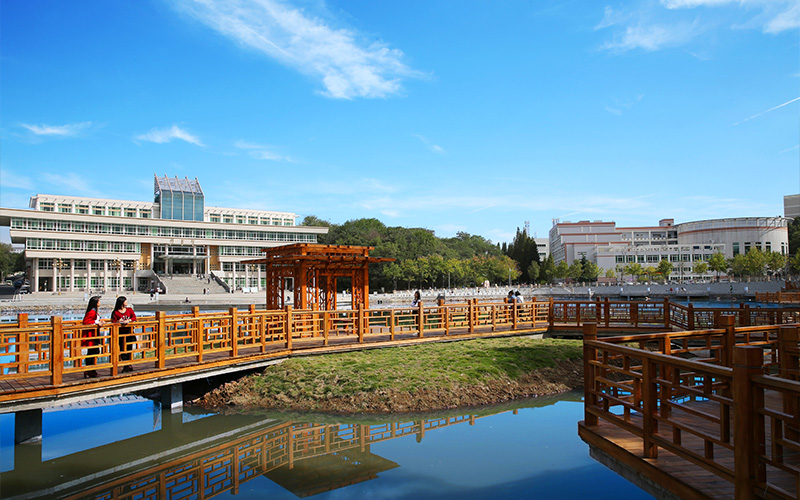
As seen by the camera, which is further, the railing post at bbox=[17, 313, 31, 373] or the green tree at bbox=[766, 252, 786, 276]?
the green tree at bbox=[766, 252, 786, 276]

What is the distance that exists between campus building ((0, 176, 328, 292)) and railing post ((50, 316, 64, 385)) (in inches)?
2304

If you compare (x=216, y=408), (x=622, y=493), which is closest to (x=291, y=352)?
(x=216, y=408)

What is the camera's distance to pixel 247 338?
38.9 ft

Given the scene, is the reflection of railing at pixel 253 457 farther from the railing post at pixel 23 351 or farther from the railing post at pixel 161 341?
the railing post at pixel 23 351

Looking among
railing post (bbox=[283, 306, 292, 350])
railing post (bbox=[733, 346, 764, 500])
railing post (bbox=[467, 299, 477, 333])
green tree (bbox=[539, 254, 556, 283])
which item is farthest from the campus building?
railing post (bbox=[733, 346, 764, 500])

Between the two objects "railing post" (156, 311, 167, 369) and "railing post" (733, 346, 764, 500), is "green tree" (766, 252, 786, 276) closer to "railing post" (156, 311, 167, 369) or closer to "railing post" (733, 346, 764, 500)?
"railing post" (156, 311, 167, 369)

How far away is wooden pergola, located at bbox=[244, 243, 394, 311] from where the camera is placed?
1564 cm

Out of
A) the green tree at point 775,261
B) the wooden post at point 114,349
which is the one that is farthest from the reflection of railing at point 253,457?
the green tree at point 775,261

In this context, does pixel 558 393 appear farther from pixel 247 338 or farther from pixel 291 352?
pixel 247 338

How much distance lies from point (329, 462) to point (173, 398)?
4.42 m

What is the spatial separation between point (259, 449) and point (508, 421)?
182 inches

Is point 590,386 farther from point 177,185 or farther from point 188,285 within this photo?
point 177,185

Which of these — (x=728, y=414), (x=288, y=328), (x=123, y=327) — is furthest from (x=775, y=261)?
(x=123, y=327)

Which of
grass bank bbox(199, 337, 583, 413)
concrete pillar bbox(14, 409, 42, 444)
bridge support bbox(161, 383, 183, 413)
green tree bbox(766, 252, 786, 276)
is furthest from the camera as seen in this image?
green tree bbox(766, 252, 786, 276)
